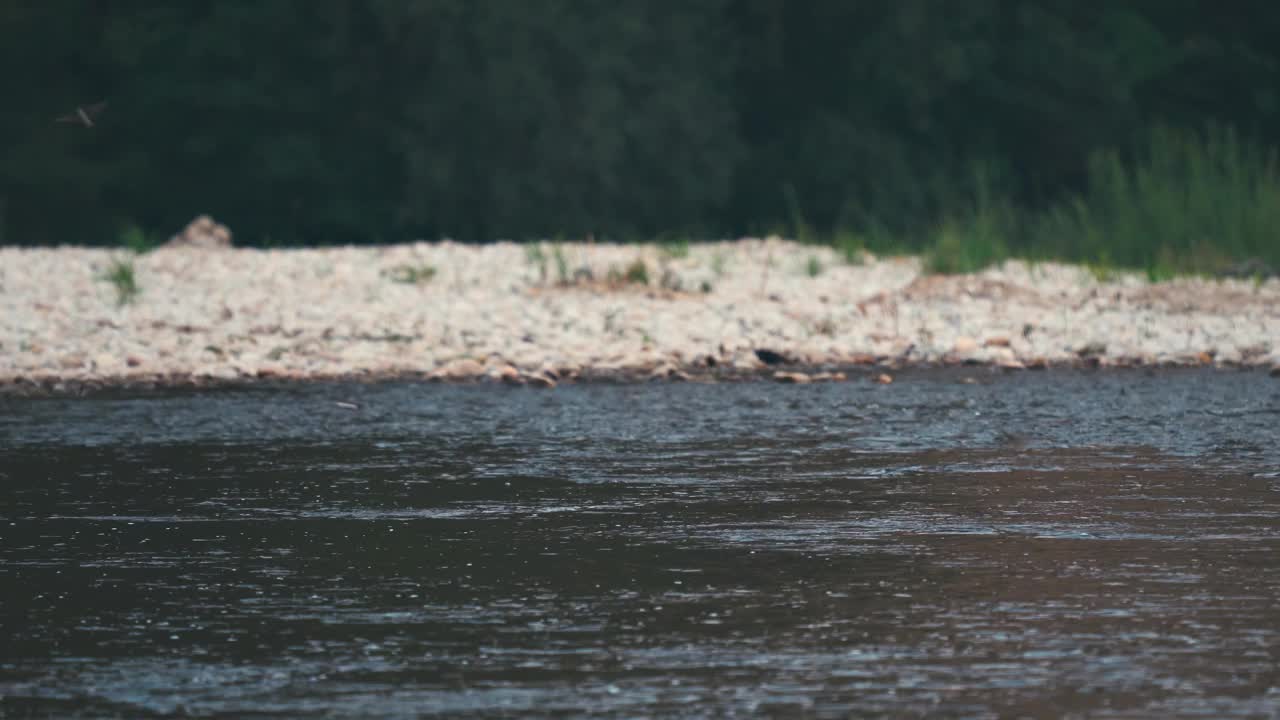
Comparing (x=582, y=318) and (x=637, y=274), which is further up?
(x=637, y=274)

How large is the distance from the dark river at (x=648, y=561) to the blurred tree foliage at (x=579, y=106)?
16.8m

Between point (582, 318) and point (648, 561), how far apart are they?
662cm

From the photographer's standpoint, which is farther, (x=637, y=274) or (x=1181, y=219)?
(x=1181, y=219)

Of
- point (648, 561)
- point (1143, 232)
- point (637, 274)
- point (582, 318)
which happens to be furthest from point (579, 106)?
point (648, 561)

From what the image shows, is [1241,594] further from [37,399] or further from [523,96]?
[523,96]

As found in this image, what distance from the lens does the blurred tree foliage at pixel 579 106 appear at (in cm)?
2481

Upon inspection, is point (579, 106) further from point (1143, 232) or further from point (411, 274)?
point (411, 274)

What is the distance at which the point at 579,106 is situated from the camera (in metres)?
24.9

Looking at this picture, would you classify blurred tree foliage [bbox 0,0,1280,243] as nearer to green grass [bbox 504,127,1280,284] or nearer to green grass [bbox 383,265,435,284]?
green grass [bbox 504,127,1280,284]

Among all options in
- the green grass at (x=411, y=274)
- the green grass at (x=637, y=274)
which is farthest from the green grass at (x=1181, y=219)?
the green grass at (x=411, y=274)

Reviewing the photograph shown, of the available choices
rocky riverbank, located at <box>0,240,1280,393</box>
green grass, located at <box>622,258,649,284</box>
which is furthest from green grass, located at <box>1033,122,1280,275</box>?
green grass, located at <box>622,258,649,284</box>

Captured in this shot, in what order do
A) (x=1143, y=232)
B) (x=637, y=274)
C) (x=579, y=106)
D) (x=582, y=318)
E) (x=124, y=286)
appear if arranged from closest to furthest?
(x=582, y=318) < (x=124, y=286) < (x=637, y=274) < (x=1143, y=232) < (x=579, y=106)

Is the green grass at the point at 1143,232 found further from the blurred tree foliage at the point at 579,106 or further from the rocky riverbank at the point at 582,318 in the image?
the blurred tree foliage at the point at 579,106

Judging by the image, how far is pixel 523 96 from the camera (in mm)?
24516
